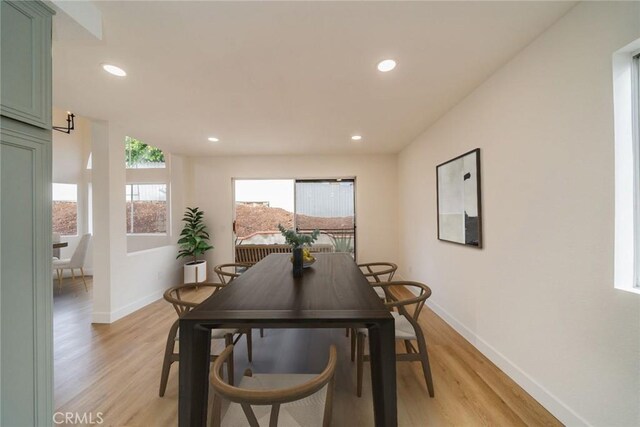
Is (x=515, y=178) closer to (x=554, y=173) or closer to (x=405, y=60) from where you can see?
(x=554, y=173)

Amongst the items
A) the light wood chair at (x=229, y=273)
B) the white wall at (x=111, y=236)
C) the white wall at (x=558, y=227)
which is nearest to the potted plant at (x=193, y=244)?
the white wall at (x=111, y=236)

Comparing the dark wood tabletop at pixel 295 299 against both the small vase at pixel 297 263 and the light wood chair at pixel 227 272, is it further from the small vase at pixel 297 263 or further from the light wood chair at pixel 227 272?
the light wood chair at pixel 227 272

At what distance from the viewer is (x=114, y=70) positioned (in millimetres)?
1986

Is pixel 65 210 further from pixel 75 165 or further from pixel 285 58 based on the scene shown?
pixel 285 58

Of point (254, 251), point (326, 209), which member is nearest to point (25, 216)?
point (254, 251)

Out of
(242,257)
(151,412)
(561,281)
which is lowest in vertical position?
(151,412)

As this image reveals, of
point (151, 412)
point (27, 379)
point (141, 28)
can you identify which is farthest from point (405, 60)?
point (151, 412)

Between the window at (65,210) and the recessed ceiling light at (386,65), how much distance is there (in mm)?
6462

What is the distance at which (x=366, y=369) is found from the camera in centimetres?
207

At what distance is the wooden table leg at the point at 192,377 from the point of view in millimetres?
1190

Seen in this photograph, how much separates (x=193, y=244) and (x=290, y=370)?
3244 mm

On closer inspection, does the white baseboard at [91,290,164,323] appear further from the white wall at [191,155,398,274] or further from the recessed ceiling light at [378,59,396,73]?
the recessed ceiling light at [378,59,396,73]

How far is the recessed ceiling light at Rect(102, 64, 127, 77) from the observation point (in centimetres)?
193

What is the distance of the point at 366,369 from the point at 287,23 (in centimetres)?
256
